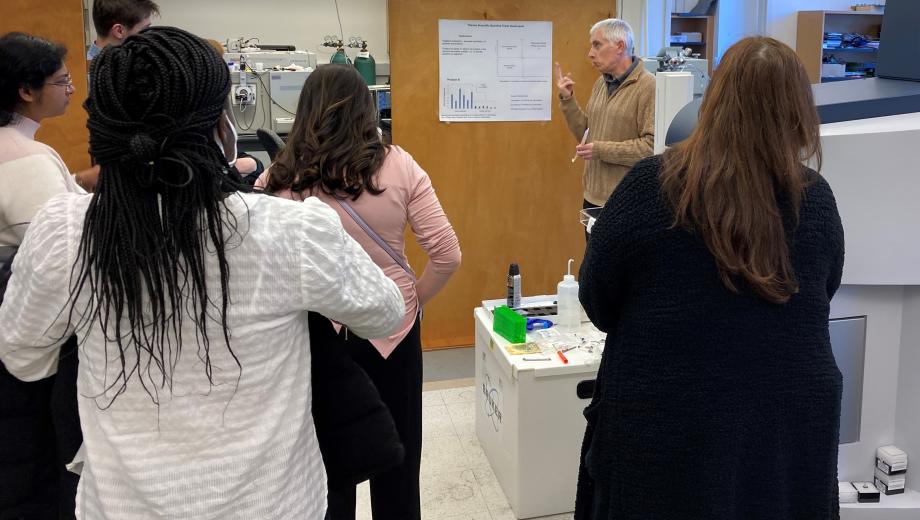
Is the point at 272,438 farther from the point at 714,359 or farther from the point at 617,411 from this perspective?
the point at 714,359

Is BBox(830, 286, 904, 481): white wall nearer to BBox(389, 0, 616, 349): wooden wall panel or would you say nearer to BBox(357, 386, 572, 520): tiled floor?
BBox(357, 386, 572, 520): tiled floor

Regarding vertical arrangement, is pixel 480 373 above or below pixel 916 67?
below

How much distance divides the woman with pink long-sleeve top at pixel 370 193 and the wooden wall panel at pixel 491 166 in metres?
1.94

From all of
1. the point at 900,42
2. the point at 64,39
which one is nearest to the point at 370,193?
the point at 900,42

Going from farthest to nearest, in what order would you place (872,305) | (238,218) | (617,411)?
(872,305), (617,411), (238,218)

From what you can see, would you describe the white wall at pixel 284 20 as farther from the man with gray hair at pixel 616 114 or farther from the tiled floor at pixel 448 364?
the tiled floor at pixel 448 364

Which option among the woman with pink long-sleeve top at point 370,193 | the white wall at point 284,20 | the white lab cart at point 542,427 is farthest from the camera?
the white wall at point 284,20

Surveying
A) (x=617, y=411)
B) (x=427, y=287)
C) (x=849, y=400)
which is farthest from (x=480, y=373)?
(x=617, y=411)

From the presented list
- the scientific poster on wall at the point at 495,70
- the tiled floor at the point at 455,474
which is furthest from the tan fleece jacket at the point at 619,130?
the tiled floor at the point at 455,474

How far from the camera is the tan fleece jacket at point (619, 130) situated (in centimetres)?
322

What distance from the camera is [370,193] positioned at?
173cm

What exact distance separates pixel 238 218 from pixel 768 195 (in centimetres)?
79

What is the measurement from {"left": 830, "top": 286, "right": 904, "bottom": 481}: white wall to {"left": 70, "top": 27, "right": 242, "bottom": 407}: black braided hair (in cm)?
139

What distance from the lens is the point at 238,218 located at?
100 cm
